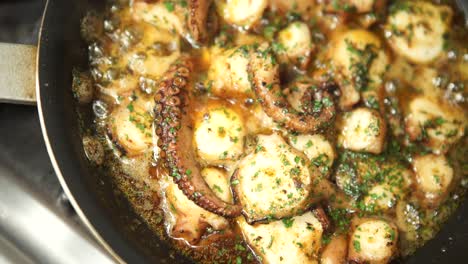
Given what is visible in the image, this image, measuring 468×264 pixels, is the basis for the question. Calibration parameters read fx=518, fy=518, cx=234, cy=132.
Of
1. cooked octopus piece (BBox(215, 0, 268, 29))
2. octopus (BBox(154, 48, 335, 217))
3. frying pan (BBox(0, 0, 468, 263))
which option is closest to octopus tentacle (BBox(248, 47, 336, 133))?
octopus (BBox(154, 48, 335, 217))

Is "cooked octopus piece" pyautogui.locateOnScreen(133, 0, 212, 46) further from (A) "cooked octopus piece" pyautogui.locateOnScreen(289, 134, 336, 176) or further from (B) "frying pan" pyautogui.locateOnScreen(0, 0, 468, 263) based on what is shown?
(A) "cooked octopus piece" pyautogui.locateOnScreen(289, 134, 336, 176)

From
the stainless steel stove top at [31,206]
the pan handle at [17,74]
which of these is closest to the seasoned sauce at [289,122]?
the pan handle at [17,74]

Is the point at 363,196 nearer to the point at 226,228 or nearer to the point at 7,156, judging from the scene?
the point at 226,228

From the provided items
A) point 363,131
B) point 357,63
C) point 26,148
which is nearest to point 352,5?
point 357,63

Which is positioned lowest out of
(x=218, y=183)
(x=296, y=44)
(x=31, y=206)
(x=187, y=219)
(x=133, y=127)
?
(x=31, y=206)

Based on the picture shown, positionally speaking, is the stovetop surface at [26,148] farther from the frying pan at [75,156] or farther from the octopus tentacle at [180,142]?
the octopus tentacle at [180,142]

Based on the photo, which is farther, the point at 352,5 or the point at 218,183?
the point at 352,5

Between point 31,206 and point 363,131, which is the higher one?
point 363,131

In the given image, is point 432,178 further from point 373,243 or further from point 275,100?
point 275,100
